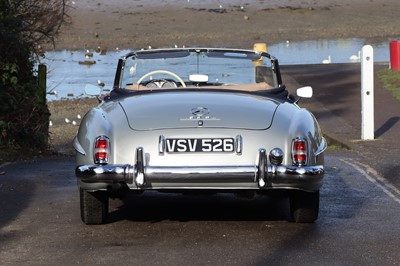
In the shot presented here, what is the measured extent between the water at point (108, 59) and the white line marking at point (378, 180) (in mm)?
17396

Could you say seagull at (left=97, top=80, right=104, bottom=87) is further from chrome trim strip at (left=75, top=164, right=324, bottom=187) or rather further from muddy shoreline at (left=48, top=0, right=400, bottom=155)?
chrome trim strip at (left=75, top=164, right=324, bottom=187)

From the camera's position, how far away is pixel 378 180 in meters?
11.8

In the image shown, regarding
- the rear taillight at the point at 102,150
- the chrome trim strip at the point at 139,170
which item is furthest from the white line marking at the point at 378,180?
the rear taillight at the point at 102,150

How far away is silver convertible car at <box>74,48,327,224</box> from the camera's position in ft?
27.1

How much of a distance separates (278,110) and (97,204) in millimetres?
1600

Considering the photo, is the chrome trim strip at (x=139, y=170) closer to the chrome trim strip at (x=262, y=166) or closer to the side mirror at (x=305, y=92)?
the chrome trim strip at (x=262, y=166)

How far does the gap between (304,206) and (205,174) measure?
3.77ft

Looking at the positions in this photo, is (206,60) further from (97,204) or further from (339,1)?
(339,1)

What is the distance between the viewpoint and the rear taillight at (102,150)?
8.43m

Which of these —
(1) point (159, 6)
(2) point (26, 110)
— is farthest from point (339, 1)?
(2) point (26, 110)

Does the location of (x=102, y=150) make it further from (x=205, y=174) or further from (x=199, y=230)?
(x=199, y=230)

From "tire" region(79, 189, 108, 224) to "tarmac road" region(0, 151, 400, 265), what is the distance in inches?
2.9

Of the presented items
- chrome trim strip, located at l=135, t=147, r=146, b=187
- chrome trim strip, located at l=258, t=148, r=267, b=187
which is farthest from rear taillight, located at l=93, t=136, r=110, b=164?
chrome trim strip, located at l=258, t=148, r=267, b=187

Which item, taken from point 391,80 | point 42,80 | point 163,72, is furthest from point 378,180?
point 391,80
